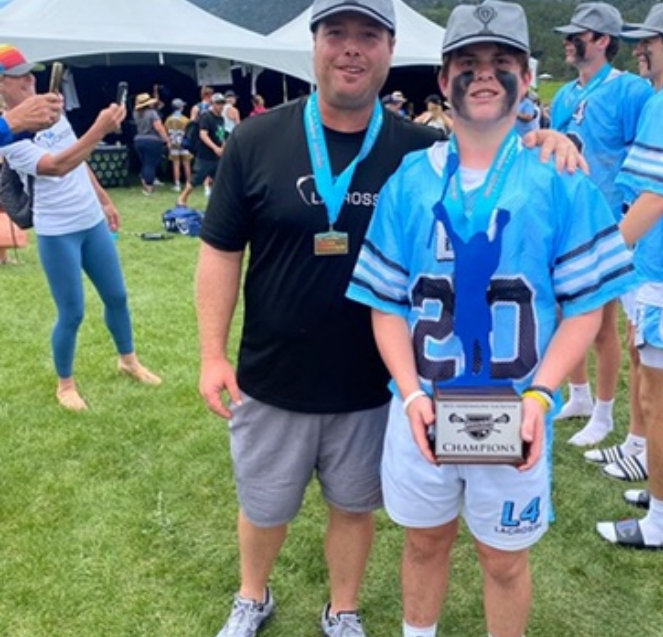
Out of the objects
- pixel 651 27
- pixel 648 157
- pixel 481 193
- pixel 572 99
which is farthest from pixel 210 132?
pixel 481 193

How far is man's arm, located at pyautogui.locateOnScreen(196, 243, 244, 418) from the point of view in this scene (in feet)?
7.08

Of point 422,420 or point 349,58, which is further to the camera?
point 349,58

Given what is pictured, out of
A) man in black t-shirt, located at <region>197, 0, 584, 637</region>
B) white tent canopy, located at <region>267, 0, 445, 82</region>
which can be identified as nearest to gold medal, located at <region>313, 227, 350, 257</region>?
man in black t-shirt, located at <region>197, 0, 584, 637</region>

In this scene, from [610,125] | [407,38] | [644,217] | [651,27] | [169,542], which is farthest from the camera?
[407,38]

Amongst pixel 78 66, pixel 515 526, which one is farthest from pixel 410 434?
pixel 78 66

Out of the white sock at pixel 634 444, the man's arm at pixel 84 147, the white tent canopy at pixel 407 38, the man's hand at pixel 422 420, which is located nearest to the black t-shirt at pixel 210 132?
the white tent canopy at pixel 407 38

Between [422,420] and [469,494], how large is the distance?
27cm

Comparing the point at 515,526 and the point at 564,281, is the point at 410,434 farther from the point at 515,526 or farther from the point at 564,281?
the point at 564,281

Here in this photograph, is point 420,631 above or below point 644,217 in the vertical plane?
below

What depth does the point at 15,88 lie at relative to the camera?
12.5 feet

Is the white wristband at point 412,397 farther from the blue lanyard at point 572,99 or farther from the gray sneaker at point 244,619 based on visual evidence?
the blue lanyard at point 572,99

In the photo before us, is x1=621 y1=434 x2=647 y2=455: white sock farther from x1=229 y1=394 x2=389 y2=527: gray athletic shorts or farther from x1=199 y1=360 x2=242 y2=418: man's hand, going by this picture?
x1=199 y1=360 x2=242 y2=418: man's hand

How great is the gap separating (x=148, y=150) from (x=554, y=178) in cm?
1247

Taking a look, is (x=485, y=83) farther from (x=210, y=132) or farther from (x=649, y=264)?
(x=210, y=132)
